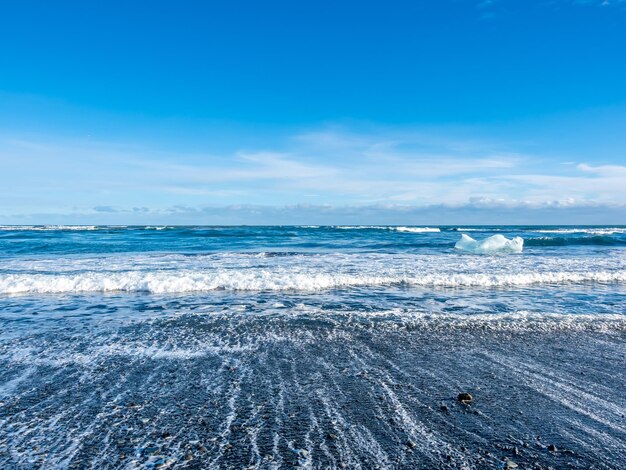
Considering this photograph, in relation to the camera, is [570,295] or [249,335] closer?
[249,335]

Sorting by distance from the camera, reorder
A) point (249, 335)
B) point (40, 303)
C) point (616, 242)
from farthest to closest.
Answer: point (616, 242)
point (40, 303)
point (249, 335)

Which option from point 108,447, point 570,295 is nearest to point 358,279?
point 570,295

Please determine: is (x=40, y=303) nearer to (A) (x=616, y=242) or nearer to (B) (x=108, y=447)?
(B) (x=108, y=447)

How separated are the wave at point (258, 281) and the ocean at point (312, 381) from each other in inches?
32.7

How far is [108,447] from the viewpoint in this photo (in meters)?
3.06

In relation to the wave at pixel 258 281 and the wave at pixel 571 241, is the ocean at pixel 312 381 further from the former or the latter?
the wave at pixel 571 241

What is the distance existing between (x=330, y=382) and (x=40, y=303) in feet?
24.7

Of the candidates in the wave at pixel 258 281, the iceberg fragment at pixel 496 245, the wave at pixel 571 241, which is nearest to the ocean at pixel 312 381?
the wave at pixel 258 281

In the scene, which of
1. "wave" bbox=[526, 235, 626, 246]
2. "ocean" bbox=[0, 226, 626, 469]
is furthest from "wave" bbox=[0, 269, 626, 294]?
"wave" bbox=[526, 235, 626, 246]

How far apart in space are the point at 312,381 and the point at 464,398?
1.61 m

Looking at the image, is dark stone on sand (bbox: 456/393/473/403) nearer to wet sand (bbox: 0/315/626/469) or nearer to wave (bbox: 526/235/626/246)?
wet sand (bbox: 0/315/626/469)

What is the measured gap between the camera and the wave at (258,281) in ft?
33.3

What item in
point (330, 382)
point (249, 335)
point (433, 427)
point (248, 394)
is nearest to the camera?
point (433, 427)

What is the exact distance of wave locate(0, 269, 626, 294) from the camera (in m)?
10.2
